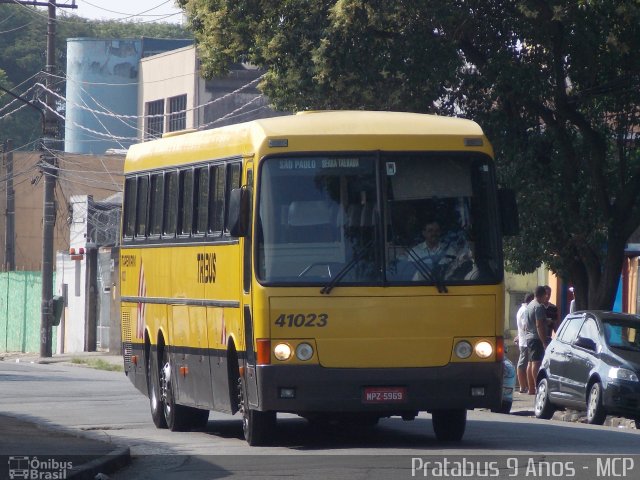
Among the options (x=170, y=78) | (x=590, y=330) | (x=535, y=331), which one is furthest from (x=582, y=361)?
(x=170, y=78)

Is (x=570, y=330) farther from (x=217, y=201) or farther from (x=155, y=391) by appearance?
(x=217, y=201)

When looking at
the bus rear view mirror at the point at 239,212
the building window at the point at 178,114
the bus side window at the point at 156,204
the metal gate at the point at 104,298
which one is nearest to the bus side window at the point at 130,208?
the bus side window at the point at 156,204

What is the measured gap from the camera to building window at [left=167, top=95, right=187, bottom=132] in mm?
60312

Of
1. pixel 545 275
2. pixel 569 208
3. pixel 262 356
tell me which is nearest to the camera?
pixel 262 356

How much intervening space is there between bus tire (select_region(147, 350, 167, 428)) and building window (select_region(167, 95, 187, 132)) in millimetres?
43107

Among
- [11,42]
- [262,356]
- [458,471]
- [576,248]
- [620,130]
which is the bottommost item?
[458,471]

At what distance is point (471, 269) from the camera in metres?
13.2

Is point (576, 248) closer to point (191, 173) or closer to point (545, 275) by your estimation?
point (191, 173)

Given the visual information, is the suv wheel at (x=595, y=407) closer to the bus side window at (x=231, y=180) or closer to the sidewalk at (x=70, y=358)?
the bus side window at (x=231, y=180)

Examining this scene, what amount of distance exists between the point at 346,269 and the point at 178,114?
48.8 metres

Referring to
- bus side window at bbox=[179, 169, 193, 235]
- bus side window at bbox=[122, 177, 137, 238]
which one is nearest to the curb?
bus side window at bbox=[179, 169, 193, 235]

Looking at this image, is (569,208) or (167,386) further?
(569,208)

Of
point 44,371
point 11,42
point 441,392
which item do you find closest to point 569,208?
point 441,392

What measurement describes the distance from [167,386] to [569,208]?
27.2 ft
